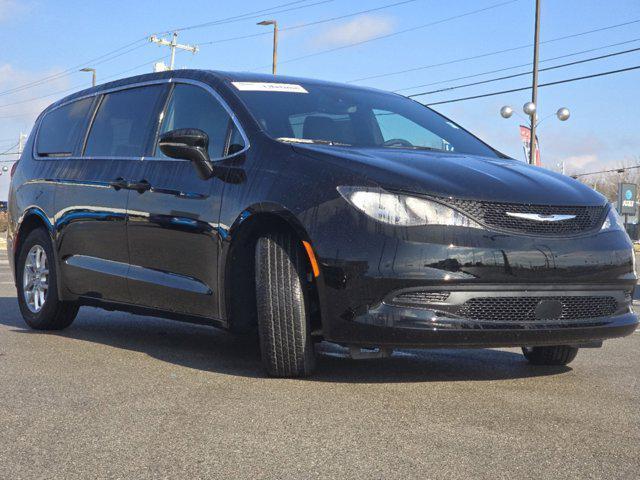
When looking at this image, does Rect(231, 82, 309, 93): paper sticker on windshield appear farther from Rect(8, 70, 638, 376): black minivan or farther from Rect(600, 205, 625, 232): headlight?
Rect(600, 205, 625, 232): headlight

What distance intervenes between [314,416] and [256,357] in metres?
1.86

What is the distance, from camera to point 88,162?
22.4 ft

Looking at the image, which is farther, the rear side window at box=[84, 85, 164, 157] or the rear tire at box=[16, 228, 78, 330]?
the rear tire at box=[16, 228, 78, 330]

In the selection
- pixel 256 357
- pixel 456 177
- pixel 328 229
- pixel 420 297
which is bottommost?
pixel 256 357

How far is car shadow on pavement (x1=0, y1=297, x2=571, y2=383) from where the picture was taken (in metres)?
5.35

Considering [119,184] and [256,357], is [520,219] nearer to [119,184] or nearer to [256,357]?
[256,357]

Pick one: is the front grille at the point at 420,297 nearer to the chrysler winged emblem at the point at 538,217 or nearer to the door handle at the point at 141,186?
the chrysler winged emblem at the point at 538,217

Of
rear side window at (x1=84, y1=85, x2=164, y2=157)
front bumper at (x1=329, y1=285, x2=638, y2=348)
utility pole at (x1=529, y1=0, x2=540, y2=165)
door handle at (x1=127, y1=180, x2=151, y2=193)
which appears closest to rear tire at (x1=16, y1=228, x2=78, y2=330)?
rear side window at (x1=84, y1=85, x2=164, y2=157)

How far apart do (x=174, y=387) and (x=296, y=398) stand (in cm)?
66

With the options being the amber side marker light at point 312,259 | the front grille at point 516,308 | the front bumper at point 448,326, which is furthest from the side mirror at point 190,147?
the front grille at point 516,308

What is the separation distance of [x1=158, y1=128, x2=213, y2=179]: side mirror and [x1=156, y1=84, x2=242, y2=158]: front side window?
131mm

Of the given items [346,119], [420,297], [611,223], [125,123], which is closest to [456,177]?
[420,297]

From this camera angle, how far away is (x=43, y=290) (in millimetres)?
7188

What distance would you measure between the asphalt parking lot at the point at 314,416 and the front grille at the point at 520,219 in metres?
0.80
